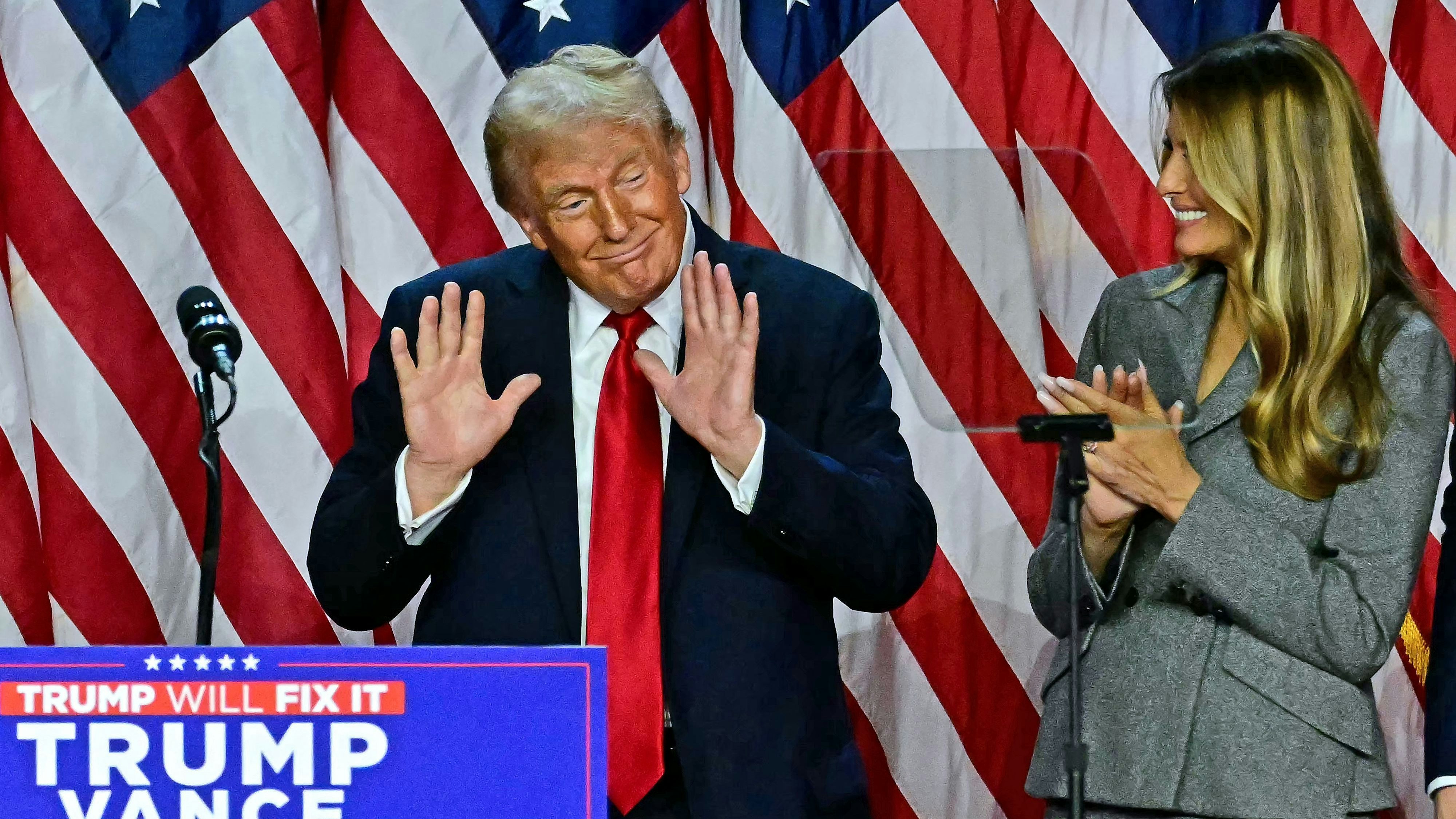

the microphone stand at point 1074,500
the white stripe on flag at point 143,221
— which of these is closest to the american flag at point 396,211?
the white stripe on flag at point 143,221

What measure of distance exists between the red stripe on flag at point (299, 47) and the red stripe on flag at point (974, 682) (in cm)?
135

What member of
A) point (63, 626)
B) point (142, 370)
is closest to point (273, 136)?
point (142, 370)

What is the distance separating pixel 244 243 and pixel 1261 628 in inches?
74.0

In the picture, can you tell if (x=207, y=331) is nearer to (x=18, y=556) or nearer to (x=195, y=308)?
(x=195, y=308)

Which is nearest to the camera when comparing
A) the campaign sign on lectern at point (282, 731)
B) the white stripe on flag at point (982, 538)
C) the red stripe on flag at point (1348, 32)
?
the campaign sign on lectern at point (282, 731)

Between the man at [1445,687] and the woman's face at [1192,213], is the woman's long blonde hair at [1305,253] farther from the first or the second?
the man at [1445,687]

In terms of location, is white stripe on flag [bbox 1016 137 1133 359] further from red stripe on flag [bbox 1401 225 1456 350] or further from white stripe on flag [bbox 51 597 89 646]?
white stripe on flag [bbox 51 597 89 646]

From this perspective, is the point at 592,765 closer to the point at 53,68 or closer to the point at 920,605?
the point at 920,605

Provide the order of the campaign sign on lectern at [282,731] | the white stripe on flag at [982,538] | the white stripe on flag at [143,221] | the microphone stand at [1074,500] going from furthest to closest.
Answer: the white stripe on flag at [982,538]
the white stripe on flag at [143,221]
the microphone stand at [1074,500]
the campaign sign on lectern at [282,731]

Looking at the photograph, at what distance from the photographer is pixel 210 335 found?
2.00m

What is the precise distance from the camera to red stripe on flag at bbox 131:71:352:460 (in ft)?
9.43

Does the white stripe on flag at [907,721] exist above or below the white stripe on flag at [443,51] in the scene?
below

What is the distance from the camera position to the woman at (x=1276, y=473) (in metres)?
1.74

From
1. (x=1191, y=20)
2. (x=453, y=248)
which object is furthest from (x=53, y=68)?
(x=1191, y=20)
